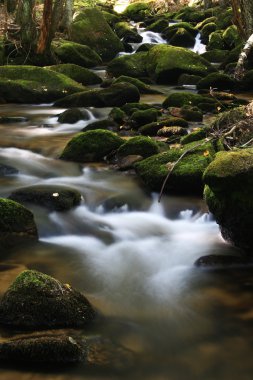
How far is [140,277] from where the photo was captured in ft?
15.1

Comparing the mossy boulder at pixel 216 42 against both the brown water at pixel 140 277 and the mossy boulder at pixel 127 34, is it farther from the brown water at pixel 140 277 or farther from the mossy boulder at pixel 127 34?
the brown water at pixel 140 277

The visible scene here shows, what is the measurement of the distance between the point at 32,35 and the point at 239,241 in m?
12.8

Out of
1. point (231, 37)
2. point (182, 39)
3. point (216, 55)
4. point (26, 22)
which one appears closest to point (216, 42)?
point (231, 37)

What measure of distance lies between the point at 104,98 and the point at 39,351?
9.53 meters

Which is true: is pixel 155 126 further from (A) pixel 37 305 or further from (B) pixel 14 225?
(A) pixel 37 305

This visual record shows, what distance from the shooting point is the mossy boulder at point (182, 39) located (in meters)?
23.0

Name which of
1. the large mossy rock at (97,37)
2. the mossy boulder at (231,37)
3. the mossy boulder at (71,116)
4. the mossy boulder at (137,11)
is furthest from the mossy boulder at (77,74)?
the mossy boulder at (137,11)

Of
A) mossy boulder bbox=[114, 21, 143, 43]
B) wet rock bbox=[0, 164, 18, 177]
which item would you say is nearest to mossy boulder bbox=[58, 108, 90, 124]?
wet rock bbox=[0, 164, 18, 177]

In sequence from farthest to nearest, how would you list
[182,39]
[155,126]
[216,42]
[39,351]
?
[182,39]
[216,42]
[155,126]
[39,351]

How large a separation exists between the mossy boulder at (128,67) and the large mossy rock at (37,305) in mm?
14092

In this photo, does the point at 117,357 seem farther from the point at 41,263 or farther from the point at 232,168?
the point at 232,168

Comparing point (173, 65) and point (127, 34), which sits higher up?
point (173, 65)

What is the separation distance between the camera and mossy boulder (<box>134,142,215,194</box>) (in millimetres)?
6367

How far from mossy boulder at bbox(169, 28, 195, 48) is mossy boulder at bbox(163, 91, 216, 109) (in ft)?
39.6
